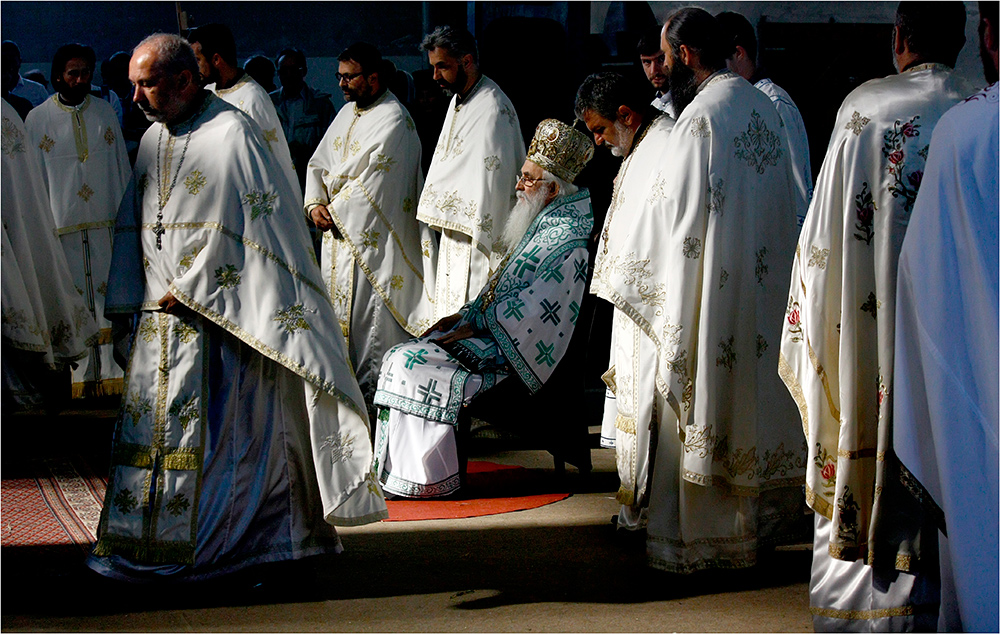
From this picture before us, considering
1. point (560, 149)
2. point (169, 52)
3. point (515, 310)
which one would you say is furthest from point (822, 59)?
point (169, 52)

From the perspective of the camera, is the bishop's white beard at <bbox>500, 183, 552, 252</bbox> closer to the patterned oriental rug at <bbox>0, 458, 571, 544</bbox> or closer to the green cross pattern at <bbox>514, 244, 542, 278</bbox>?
the green cross pattern at <bbox>514, 244, 542, 278</bbox>

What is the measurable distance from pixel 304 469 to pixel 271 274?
0.59 metres

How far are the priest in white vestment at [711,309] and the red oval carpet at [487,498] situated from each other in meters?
0.97

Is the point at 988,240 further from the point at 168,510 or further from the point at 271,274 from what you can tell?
the point at 168,510

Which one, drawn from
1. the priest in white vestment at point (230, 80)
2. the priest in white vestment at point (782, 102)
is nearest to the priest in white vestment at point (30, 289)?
the priest in white vestment at point (230, 80)

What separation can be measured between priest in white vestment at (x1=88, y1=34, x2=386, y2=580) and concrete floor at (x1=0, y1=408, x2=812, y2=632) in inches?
4.4

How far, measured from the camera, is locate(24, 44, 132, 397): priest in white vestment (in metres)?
6.50

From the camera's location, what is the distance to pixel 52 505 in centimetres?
429

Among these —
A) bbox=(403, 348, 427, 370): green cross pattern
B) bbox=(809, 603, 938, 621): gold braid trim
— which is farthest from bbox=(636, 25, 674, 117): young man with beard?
bbox=(809, 603, 938, 621): gold braid trim

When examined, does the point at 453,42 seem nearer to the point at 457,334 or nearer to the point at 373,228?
the point at 373,228

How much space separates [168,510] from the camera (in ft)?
10.2

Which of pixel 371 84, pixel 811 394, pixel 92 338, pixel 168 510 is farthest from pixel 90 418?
pixel 811 394

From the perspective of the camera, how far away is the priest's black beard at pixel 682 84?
3500mm

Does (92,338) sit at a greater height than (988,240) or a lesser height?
lesser
